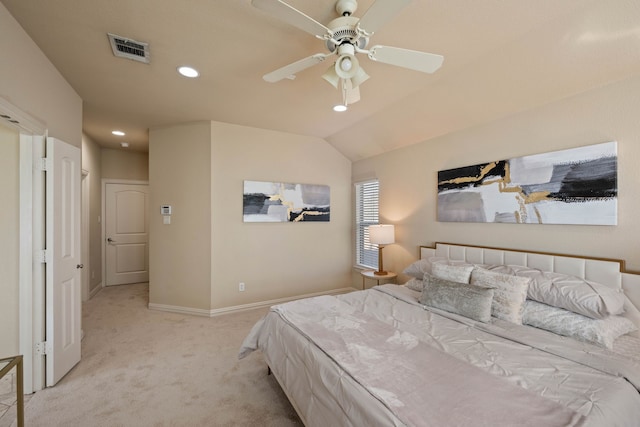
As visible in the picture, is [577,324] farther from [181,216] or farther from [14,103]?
[181,216]

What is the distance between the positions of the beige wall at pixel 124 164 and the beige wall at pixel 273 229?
2748 mm

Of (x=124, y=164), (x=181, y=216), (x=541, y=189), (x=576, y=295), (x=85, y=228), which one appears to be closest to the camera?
(x=576, y=295)

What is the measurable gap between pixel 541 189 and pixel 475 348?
1.65m

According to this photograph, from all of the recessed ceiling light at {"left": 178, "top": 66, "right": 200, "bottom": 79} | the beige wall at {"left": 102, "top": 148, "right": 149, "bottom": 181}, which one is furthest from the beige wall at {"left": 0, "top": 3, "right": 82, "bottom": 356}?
the beige wall at {"left": 102, "top": 148, "right": 149, "bottom": 181}

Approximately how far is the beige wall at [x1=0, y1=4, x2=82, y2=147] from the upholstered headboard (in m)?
4.00

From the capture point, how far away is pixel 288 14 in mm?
1357

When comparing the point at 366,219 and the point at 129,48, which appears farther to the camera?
the point at 366,219

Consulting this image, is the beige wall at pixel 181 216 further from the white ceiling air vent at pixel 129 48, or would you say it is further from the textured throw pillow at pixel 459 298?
the textured throw pillow at pixel 459 298

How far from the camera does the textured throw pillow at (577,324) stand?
175 centimetres

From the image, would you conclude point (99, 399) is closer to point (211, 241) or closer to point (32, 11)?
point (211, 241)

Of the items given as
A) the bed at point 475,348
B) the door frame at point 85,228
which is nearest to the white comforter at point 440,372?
the bed at point 475,348

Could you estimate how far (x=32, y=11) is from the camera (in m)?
1.77

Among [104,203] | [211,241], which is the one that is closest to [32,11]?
[211,241]

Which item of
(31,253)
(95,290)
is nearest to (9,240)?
(31,253)
